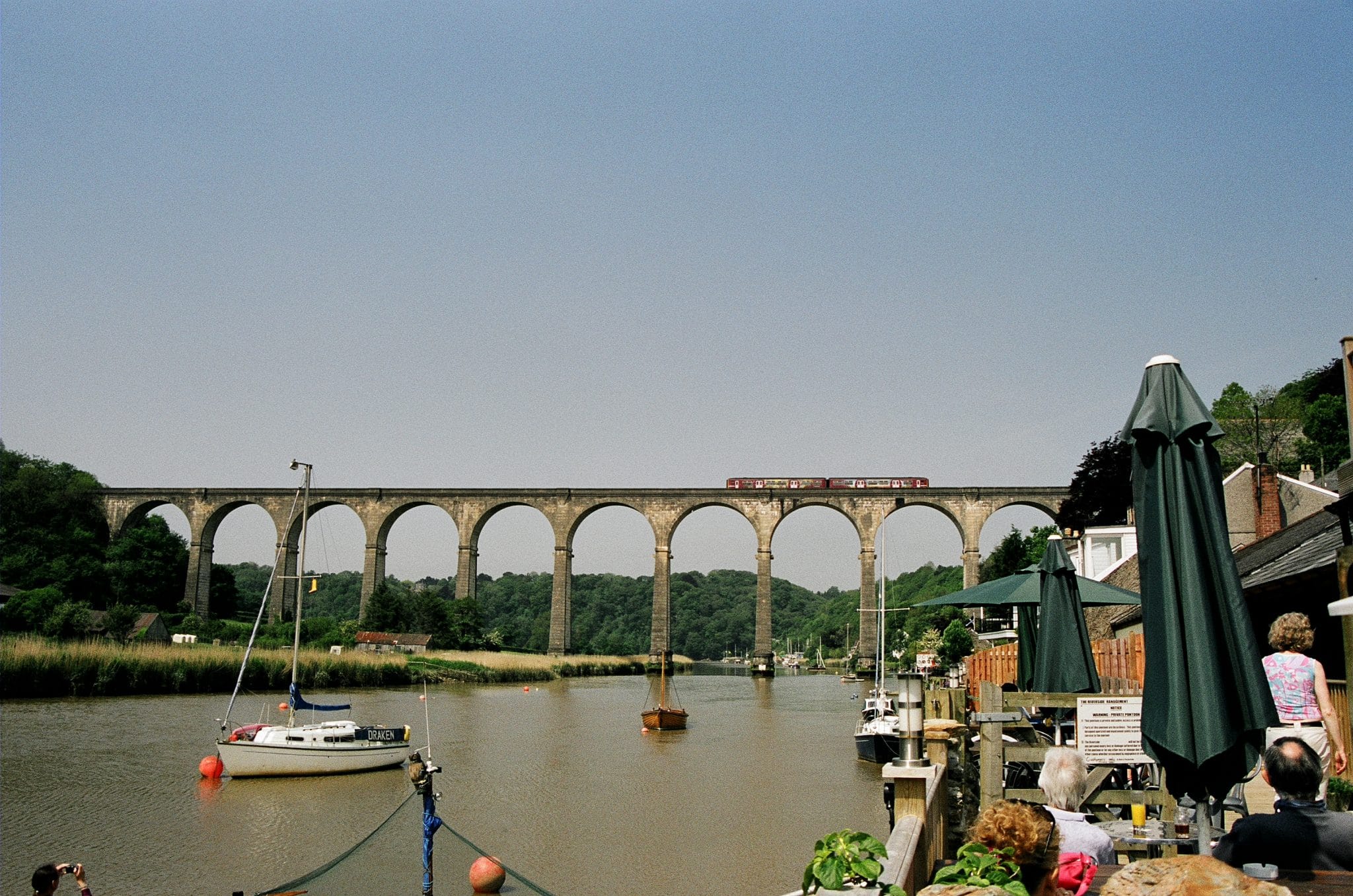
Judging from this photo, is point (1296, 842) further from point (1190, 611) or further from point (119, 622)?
point (119, 622)

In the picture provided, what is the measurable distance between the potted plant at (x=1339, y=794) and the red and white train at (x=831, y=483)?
47.7m

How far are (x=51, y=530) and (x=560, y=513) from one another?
90.7 ft

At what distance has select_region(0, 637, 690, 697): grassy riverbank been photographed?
2442cm

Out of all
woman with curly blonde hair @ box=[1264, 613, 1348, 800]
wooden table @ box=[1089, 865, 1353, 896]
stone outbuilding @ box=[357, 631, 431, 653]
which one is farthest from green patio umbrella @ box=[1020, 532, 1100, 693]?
stone outbuilding @ box=[357, 631, 431, 653]

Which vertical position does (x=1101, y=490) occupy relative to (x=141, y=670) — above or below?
above

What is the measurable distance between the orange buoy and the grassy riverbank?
21.1m

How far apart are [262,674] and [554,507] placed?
26.0 meters

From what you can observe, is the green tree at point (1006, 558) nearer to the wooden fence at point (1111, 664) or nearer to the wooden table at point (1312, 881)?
the wooden fence at point (1111, 664)

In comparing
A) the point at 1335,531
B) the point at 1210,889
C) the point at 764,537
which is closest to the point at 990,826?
the point at 1210,889

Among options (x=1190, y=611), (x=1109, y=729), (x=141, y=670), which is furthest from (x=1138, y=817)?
(x=141, y=670)

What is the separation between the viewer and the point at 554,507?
181 feet

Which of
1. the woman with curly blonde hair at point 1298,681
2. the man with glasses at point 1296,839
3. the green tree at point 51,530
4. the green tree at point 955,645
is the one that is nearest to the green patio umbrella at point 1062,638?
the woman with curly blonde hair at point 1298,681

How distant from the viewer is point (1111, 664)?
12.0 meters

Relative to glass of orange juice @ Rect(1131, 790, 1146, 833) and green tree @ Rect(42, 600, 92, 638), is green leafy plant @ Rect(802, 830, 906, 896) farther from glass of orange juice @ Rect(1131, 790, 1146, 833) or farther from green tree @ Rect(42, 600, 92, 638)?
green tree @ Rect(42, 600, 92, 638)
